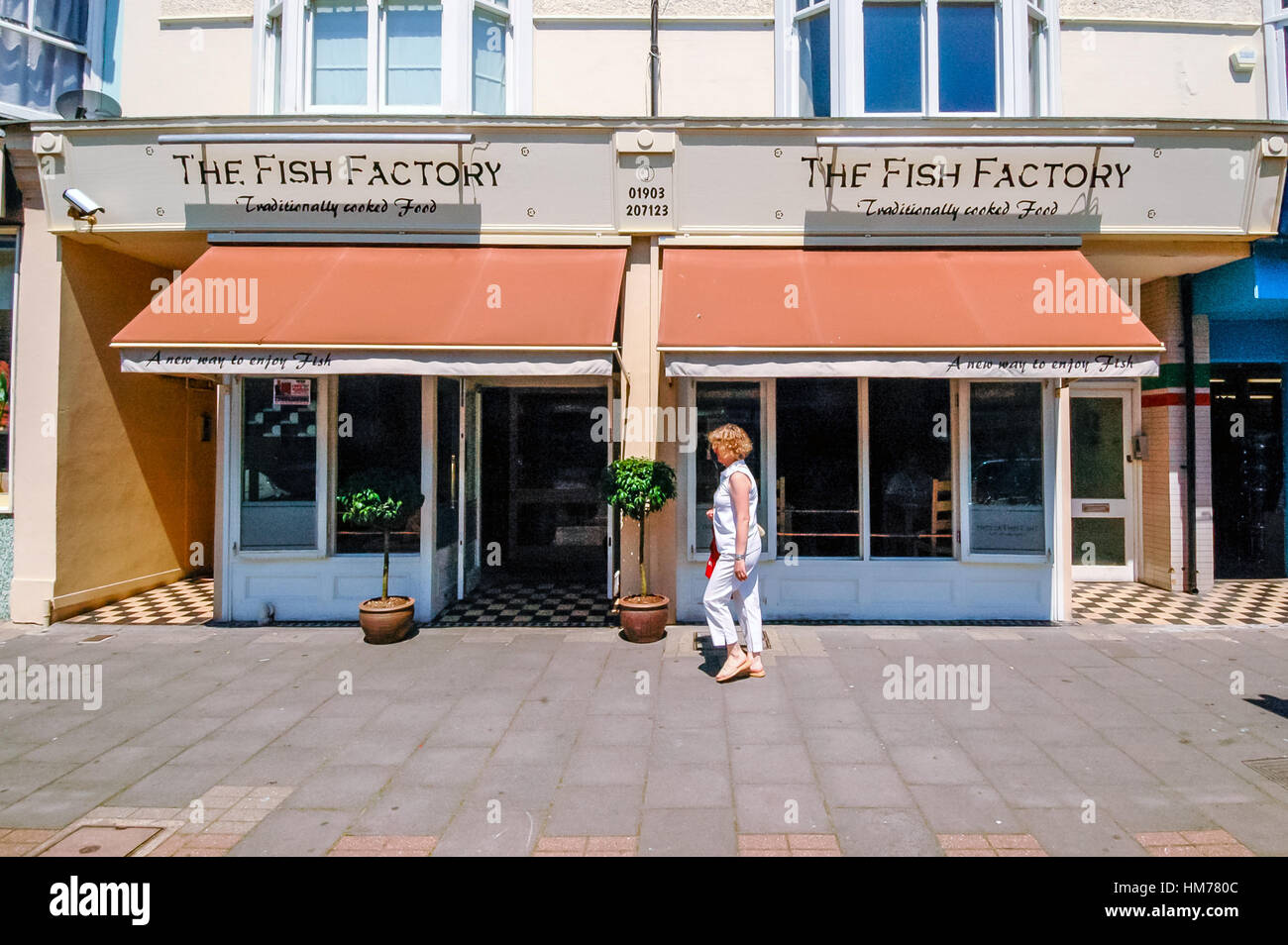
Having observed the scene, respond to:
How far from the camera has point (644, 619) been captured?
7.05 meters

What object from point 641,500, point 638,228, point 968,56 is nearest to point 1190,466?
point 968,56

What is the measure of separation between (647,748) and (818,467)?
14.4 feet

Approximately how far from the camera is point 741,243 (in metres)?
7.73

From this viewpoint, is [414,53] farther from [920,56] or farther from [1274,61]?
[1274,61]

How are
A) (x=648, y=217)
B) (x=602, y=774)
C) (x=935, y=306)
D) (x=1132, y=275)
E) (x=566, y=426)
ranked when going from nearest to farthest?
(x=602, y=774), (x=935, y=306), (x=648, y=217), (x=1132, y=275), (x=566, y=426)

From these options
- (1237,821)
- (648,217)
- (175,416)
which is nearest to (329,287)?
(648,217)

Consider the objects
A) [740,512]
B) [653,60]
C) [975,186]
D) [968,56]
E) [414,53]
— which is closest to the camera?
[740,512]

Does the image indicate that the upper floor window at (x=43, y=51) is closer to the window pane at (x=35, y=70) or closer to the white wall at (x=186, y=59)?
the window pane at (x=35, y=70)

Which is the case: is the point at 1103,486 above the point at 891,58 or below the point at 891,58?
below

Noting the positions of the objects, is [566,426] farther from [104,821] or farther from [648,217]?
[104,821]

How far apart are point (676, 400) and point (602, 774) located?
14.7ft

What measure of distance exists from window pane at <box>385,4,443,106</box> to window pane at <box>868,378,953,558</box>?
6.06 meters

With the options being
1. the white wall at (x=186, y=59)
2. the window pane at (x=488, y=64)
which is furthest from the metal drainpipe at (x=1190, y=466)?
the white wall at (x=186, y=59)

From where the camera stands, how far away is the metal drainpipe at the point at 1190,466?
926 centimetres
